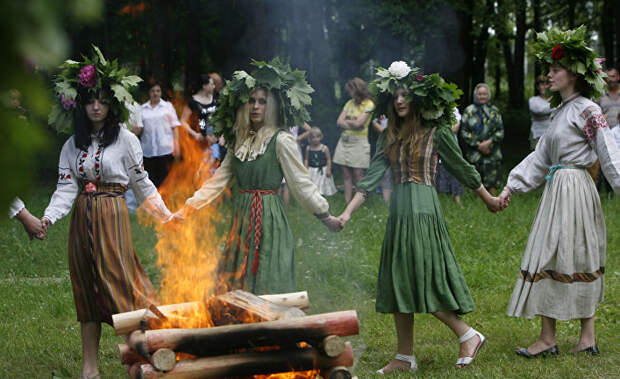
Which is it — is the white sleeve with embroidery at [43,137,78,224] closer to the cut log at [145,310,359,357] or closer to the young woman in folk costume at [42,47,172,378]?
the young woman in folk costume at [42,47,172,378]

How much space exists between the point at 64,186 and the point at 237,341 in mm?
2416

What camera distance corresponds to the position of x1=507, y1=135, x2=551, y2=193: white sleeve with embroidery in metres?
6.25

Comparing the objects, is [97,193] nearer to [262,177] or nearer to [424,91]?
[262,177]

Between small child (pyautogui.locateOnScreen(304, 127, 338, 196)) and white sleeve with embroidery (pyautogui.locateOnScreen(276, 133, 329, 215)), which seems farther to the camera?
small child (pyautogui.locateOnScreen(304, 127, 338, 196))

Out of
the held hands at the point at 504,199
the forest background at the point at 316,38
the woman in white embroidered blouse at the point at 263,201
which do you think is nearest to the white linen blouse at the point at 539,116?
the forest background at the point at 316,38

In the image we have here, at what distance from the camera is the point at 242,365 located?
3.87 metres

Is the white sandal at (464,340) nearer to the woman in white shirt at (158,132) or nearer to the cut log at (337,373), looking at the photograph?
the cut log at (337,373)

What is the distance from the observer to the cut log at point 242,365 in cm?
378

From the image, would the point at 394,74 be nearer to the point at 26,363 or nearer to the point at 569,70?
the point at 569,70

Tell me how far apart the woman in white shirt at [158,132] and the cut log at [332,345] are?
820 cm

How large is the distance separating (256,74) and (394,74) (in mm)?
1080

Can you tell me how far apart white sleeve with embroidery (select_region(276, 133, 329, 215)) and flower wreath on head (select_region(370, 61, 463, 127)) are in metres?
0.95

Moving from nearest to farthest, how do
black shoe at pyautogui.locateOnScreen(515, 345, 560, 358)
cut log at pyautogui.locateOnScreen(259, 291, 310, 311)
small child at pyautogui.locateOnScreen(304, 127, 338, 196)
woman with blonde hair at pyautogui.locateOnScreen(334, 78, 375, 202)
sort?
cut log at pyautogui.locateOnScreen(259, 291, 310, 311) < black shoe at pyautogui.locateOnScreen(515, 345, 560, 358) < woman with blonde hair at pyautogui.locateOnScreen(334, 78, 375, 202) < small child at pyautogui.locateOnScreen(304, 127, 338, 196)

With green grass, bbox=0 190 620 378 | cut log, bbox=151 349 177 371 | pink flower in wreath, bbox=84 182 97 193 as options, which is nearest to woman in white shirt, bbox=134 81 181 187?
green grass, bbox=0 190 620 378
